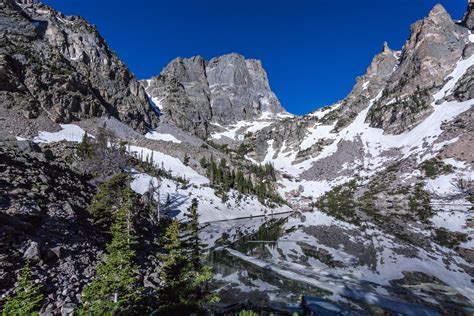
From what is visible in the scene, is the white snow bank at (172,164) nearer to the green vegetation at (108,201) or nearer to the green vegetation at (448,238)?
the green vegetation at (108,201)

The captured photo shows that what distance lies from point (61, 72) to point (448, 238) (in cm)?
12568

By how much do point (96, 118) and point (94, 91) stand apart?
2151 centimetres

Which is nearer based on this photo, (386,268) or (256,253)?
(386,268)

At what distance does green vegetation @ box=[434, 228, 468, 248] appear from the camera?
3481 cm

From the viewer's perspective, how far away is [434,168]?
399ft

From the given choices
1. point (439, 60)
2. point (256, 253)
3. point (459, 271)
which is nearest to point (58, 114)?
point (256, 253)

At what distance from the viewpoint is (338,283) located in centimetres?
2106

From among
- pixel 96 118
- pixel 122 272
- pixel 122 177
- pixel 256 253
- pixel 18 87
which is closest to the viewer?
A: pixel 122 272

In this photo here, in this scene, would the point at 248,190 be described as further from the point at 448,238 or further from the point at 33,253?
the point at 33,253

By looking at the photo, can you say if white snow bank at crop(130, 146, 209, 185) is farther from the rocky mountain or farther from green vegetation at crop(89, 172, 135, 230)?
green vegetation at crop(89, 172, 135, 230)

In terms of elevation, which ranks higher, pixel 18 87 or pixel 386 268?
pixel 18 87

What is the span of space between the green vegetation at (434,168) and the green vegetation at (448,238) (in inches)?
3491

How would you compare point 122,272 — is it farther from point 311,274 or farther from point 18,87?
point 18,87

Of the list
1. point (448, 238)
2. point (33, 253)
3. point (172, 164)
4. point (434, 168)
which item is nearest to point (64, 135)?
point (172, 164)
